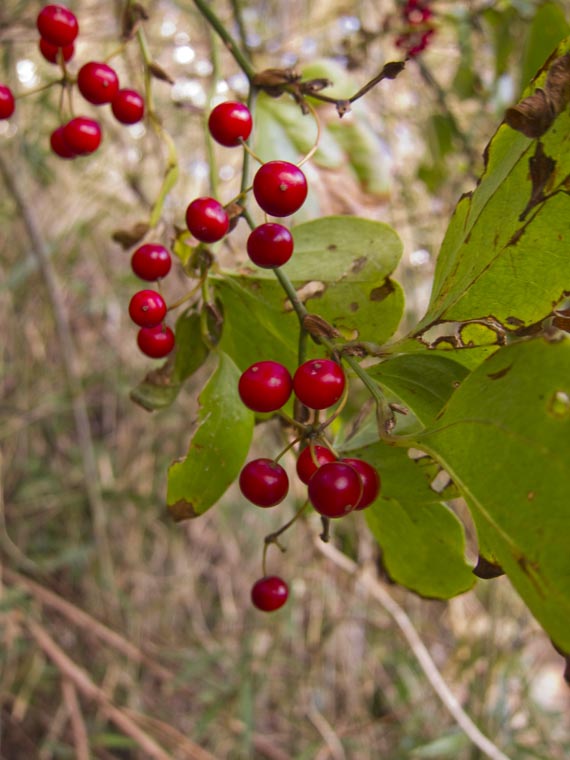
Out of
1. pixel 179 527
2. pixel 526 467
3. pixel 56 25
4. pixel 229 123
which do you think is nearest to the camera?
pixel 526 467

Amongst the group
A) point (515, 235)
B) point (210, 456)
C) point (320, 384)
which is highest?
point (515, 235)

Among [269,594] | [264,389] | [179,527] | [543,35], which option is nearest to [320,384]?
[264,389]

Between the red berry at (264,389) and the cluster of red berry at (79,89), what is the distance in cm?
35

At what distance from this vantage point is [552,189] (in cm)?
35

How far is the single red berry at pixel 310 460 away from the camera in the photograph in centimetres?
42

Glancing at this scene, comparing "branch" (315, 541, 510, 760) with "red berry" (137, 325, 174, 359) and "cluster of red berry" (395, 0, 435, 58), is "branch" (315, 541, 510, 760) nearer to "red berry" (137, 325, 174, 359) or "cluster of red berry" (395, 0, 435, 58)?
"red berry" (137, 325, 174, 359)

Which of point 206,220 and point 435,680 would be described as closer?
point 206,220

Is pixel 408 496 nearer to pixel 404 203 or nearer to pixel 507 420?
pixel 507 420

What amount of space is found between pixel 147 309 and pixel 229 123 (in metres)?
0.15

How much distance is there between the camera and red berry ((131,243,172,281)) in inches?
20.2

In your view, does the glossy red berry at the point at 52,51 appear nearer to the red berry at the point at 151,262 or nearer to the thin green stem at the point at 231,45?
the thin green stem at the point at 231,45

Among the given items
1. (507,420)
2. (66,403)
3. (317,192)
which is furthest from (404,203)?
(507,420)

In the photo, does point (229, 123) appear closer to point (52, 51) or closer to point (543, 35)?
point (52, 51)

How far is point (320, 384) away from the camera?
1.28ft
